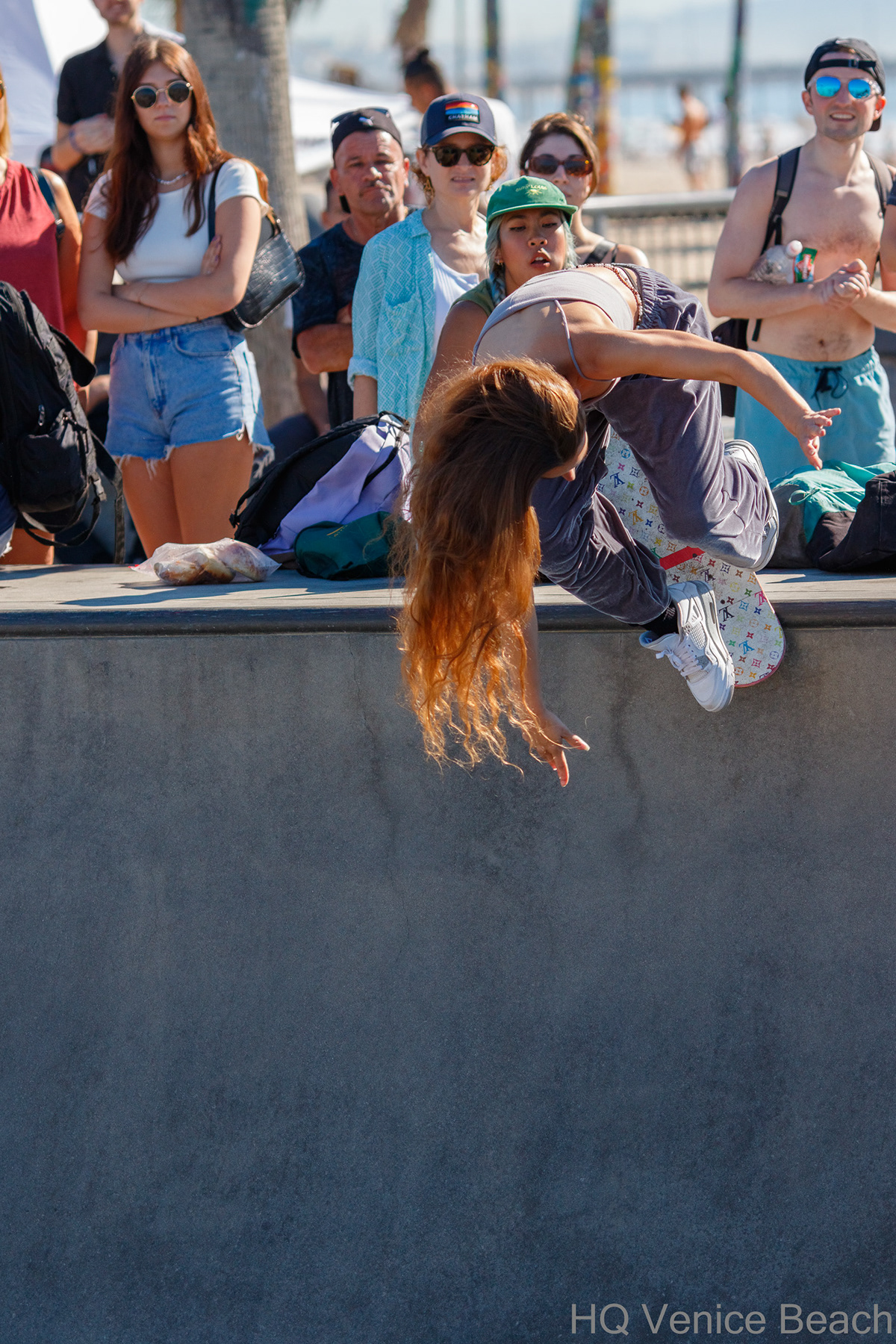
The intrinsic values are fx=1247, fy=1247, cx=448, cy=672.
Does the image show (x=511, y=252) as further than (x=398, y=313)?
No

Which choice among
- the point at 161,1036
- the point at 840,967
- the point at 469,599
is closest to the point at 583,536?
the point at 469,599

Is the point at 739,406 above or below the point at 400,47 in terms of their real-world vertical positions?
below

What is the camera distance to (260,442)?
4.65 meters

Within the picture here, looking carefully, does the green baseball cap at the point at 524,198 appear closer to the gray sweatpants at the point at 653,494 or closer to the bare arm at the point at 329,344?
the gray sweatpants at the point at 653,494

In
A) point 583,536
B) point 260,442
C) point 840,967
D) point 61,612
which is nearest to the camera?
point 583,536

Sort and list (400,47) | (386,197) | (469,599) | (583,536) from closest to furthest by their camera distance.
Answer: (469,599) → (583,536) → (386,197) → (400,47)

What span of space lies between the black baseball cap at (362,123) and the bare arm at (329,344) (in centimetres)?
72

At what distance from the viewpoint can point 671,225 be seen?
12.0 meters

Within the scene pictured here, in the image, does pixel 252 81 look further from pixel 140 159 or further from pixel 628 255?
pixel 628 255

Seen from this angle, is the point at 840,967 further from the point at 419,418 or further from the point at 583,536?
the point at 419,418

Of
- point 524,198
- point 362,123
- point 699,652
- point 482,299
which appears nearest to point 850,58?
point 524,198

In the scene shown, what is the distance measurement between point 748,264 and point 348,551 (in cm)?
185

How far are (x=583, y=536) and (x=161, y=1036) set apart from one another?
1.77 meters

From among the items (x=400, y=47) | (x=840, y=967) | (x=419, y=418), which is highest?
(x=400, y=47)
